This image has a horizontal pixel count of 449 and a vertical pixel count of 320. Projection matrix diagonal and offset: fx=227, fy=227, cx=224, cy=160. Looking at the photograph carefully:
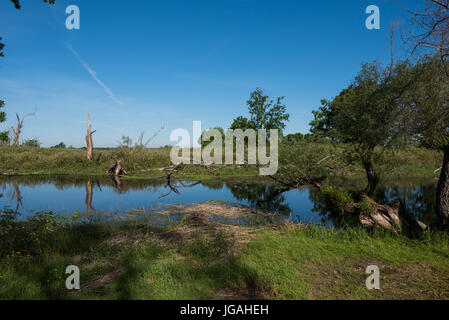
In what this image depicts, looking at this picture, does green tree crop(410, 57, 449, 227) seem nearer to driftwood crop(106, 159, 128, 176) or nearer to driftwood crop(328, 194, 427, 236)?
driftwood crop(328, 194, 427, 236)

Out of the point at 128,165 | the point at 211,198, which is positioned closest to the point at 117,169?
the point at 128,165

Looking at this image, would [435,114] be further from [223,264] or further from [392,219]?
[223,264]

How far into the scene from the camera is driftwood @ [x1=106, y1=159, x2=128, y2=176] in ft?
83.7

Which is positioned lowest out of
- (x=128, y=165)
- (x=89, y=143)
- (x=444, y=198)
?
(x=444, y=198)

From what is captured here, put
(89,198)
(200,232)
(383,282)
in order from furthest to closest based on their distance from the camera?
1. (89,198)
2. (200,232)
3. (383,282)

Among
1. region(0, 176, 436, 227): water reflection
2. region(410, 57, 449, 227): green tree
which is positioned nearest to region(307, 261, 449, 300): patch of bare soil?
region(410, 57, 449, 227): green tree

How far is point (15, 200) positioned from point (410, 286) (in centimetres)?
1844

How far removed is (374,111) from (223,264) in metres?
9.72

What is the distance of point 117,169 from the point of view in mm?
25484

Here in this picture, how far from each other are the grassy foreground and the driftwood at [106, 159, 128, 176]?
18.8 meters

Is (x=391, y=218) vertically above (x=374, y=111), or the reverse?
(x=374, y=111)
